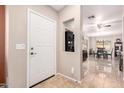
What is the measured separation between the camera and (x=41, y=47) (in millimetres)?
2764

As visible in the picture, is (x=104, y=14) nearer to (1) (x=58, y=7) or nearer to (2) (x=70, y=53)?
(1) (x=58, y=7)

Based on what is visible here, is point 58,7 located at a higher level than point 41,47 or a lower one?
higher

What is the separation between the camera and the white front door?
8.05 feet

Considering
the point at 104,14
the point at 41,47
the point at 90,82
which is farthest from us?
the point at 104,14

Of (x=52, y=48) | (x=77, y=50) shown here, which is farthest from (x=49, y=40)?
(x=77, y=50)

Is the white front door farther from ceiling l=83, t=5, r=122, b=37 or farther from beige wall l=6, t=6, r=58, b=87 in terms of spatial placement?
ceiling l=83, t=5, r=122, b=37

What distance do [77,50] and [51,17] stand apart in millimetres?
1269

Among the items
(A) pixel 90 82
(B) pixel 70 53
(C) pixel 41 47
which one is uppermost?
(C) pixel 41 47

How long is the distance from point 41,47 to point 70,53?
86 cm

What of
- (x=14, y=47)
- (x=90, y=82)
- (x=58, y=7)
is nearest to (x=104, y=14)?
(x=58, y=7)

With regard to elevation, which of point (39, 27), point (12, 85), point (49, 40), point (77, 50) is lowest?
point (12, 85)

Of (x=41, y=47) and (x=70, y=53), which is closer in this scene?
(x=41, y=47)

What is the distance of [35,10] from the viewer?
8.32 feet
